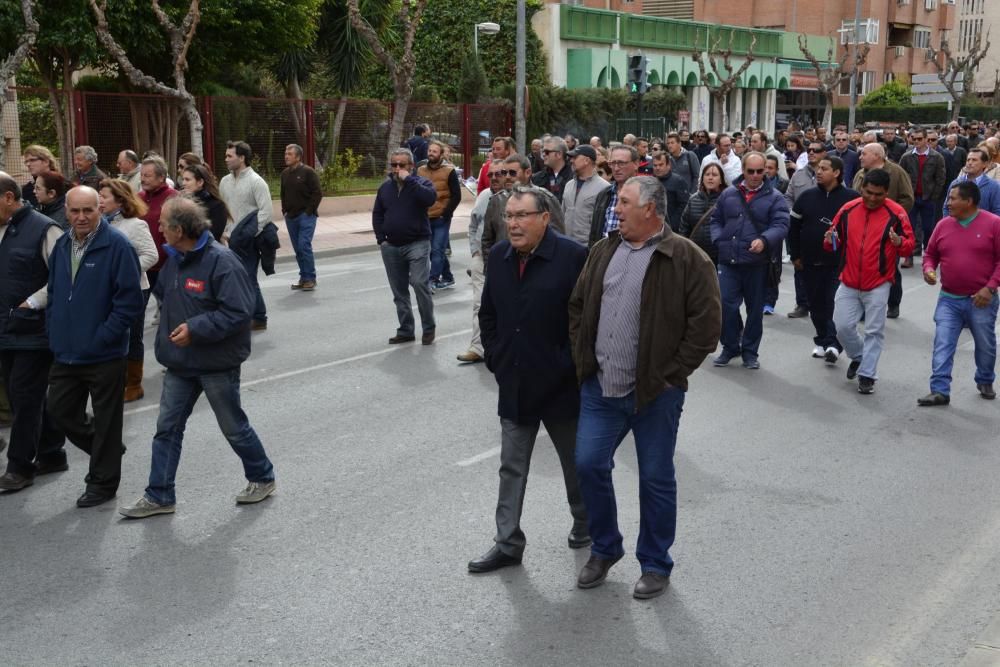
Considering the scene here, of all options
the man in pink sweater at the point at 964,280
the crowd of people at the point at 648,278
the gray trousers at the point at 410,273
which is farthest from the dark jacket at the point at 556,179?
the man in pink sweater at the point at 964,280

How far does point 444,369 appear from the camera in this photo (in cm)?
980

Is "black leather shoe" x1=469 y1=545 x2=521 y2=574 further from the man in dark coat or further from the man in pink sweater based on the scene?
the man in pink sweater

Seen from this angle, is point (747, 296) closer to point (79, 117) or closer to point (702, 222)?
point (702, 222)

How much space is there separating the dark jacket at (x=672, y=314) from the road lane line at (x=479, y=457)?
2.37m

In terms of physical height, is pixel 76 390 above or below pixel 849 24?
below

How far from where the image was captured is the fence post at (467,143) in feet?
92.3

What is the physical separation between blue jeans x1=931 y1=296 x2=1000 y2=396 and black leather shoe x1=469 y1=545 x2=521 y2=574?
4.61 m

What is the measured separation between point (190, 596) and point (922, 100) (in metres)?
72.4

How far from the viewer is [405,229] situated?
10469 millimetres

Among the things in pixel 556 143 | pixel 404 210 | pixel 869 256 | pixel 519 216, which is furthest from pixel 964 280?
pixel 519 216

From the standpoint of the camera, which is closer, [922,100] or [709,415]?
[709,415]

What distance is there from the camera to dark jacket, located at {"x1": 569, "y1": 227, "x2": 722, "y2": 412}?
4.81 meters

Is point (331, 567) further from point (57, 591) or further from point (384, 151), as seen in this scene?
point (384, 151)

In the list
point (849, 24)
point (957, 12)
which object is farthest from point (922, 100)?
point (957, 12)
